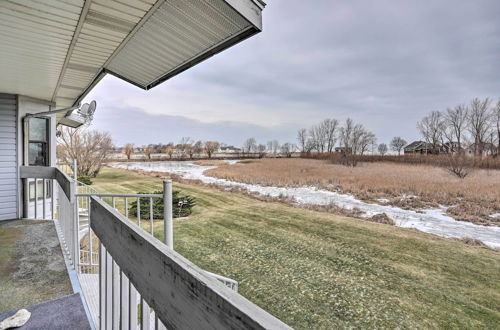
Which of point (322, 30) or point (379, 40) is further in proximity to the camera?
point (379, 40)

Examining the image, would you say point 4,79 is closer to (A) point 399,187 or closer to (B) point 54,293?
(B) point 54,293

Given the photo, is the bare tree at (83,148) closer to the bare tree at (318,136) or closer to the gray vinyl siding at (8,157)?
the gray vinyl siding at (8,157)

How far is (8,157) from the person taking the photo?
4.30 m

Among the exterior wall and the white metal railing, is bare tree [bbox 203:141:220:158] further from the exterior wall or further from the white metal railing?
the white metal railing

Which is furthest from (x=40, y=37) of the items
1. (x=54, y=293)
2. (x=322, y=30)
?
(x=322, y=30)

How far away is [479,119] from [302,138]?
2069cm

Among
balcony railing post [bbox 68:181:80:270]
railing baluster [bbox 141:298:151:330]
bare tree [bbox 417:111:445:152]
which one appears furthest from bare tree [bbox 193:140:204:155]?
railing baluster [bbox 141:298:151:330]

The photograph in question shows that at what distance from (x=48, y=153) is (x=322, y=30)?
17.9 metres

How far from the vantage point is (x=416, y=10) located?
15.4 metres

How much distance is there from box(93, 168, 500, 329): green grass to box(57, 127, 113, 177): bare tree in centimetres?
1353

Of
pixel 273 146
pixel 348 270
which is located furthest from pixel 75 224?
pixel 273 146

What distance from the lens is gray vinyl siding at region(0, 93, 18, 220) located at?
14.0ft

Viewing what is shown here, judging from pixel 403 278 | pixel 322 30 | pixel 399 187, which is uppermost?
pixel 322 30

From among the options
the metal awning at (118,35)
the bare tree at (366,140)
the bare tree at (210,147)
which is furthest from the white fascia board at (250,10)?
the bare tree at (210,147)
